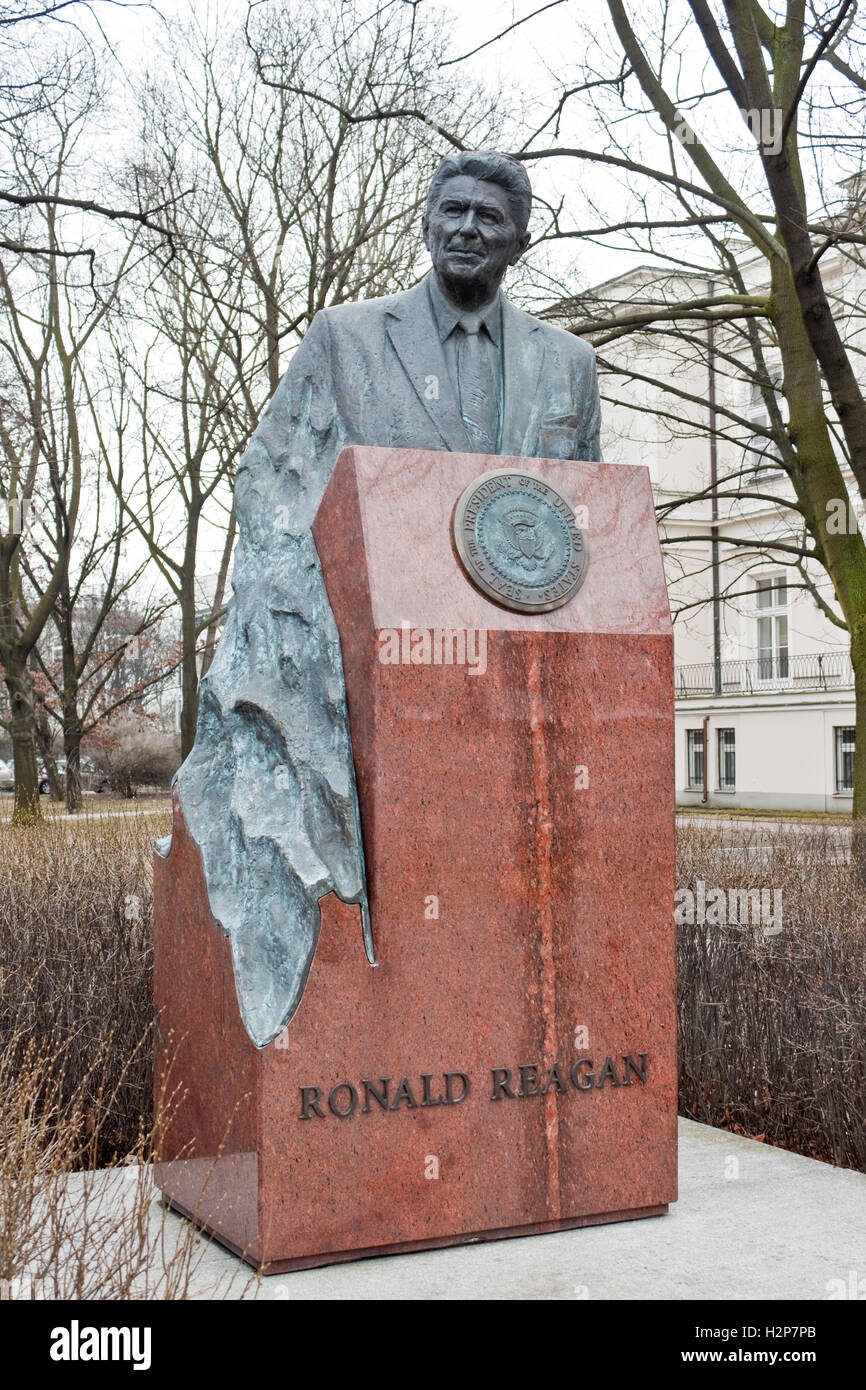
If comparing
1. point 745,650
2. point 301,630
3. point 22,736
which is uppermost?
point 745,650

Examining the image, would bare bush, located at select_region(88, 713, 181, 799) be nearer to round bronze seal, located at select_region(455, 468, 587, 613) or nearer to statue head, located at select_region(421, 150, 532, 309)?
statue head, located at select_region(421, 150, 532, 309)

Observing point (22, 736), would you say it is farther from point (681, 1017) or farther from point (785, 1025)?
point (785, 1025)

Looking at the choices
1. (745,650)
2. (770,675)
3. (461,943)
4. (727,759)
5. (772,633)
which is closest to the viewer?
(461,943)

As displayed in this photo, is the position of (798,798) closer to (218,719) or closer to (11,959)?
(11,959)

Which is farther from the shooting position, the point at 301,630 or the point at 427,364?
the point at 427,364

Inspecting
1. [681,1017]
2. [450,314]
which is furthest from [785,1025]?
[450,314]

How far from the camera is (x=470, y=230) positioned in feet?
15.0

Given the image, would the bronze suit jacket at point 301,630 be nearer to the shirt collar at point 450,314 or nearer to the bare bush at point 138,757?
the shirt collar at point 450,314

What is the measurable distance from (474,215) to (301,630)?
146 centimetres

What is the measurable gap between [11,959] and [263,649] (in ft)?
10.2

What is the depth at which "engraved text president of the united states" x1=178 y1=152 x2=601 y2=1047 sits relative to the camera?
13.4 feet

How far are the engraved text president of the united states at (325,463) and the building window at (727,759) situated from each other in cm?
2701

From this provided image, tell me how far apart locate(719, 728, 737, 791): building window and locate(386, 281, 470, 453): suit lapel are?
89.2 ft

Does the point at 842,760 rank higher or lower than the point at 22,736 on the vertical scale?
lower
